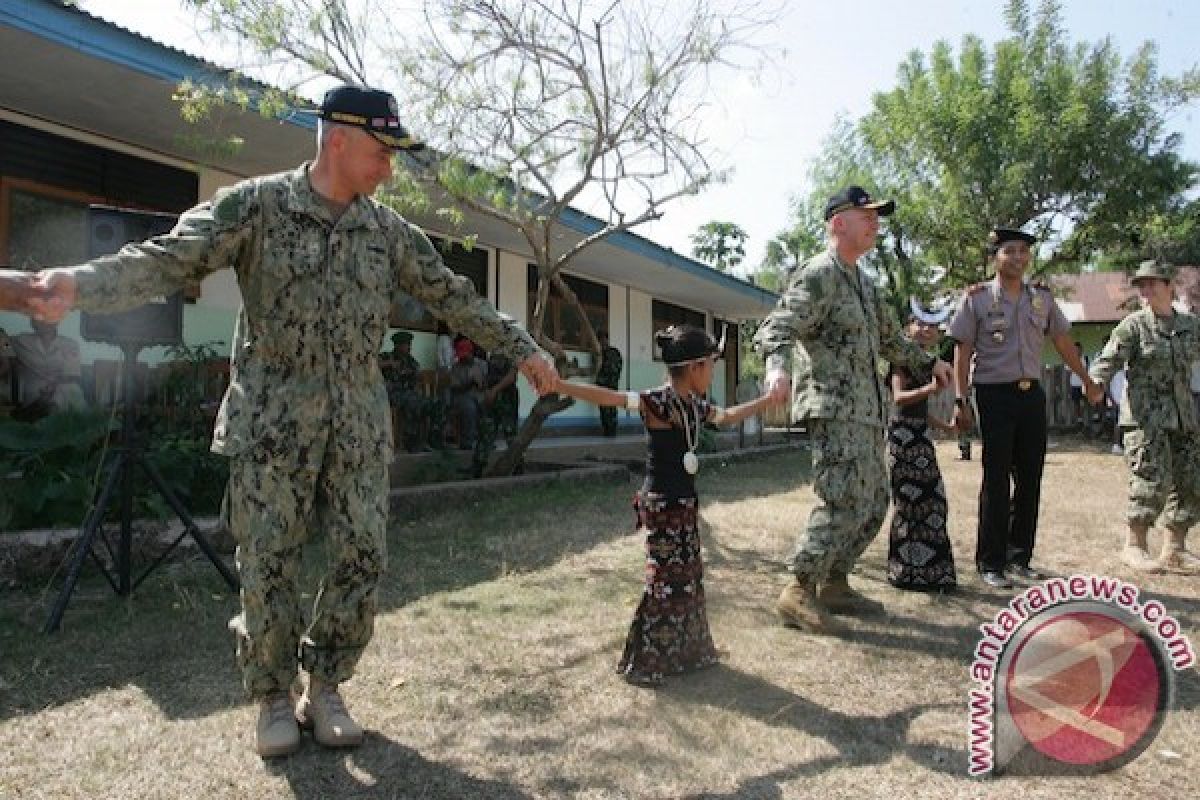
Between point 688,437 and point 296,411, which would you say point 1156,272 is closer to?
point 688,437

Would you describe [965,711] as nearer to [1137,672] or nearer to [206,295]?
[1137,672]

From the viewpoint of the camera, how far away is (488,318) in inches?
110

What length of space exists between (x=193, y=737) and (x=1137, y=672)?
2962mm

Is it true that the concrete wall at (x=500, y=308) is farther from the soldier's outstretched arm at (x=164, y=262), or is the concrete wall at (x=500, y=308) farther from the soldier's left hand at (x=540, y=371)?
the soldier's left hand at (x=540, y=371)

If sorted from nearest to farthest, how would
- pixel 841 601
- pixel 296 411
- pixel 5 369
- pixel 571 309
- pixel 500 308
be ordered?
pixel 296 411 < pixel 841 601 < pixel 5 369 < pixel 500 308 < pixel 571 309

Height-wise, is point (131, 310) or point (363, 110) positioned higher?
point (363, 110)

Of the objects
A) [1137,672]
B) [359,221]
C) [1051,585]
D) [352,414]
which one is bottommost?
[1137,672]

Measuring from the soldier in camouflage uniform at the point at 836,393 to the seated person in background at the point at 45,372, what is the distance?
17.0 ft

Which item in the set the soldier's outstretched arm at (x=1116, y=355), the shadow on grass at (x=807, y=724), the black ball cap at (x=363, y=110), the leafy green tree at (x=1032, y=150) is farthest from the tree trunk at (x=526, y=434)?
the leafy green tree at (x=1032, y=150)

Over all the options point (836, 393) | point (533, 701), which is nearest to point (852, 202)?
point (836, 393)

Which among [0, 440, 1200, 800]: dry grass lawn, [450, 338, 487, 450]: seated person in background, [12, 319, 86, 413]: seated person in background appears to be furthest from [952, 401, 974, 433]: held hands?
[12, 319, 86, 413]: seated person in background

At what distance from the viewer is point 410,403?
834 centimetres

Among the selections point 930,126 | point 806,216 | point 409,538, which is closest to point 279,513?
point 409,538

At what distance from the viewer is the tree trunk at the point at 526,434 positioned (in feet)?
26.3
